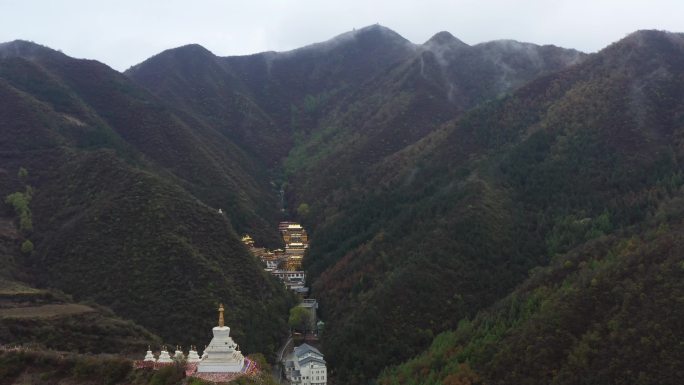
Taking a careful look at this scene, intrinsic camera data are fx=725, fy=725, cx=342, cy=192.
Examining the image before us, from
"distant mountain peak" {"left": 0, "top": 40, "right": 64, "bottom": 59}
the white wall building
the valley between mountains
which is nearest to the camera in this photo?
the valley between mountains

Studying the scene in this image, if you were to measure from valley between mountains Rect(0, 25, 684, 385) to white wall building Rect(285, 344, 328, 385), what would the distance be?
2012 mm

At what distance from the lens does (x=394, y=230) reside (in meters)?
81.7

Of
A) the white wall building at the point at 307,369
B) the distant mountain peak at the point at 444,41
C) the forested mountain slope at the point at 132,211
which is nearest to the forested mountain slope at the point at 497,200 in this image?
the white wall building at the point at 307,369

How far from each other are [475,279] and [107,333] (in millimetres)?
33914

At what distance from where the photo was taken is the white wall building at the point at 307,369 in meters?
58.3

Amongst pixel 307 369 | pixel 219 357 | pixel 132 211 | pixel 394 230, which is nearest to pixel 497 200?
pixel 394 230

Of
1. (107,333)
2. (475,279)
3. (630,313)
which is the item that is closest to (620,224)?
(475,279)

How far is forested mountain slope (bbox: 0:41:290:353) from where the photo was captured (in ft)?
208

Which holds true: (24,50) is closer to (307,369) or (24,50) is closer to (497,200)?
(497,200)

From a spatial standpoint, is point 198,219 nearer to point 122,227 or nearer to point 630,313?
point 122,227

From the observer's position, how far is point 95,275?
66.2 m

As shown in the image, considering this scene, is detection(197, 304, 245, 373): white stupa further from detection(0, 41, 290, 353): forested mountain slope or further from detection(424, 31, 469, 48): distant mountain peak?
detection(424, 31, 469, 48): distant mountain peak

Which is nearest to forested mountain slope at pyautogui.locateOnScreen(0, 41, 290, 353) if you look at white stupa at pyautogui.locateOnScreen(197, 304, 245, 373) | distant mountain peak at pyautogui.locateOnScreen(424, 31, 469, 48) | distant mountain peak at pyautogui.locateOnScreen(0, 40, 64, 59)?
distant mountain peak at pyautogui.locateOnScreen(0, 40, 64, 59)

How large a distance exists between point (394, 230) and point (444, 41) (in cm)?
10456
